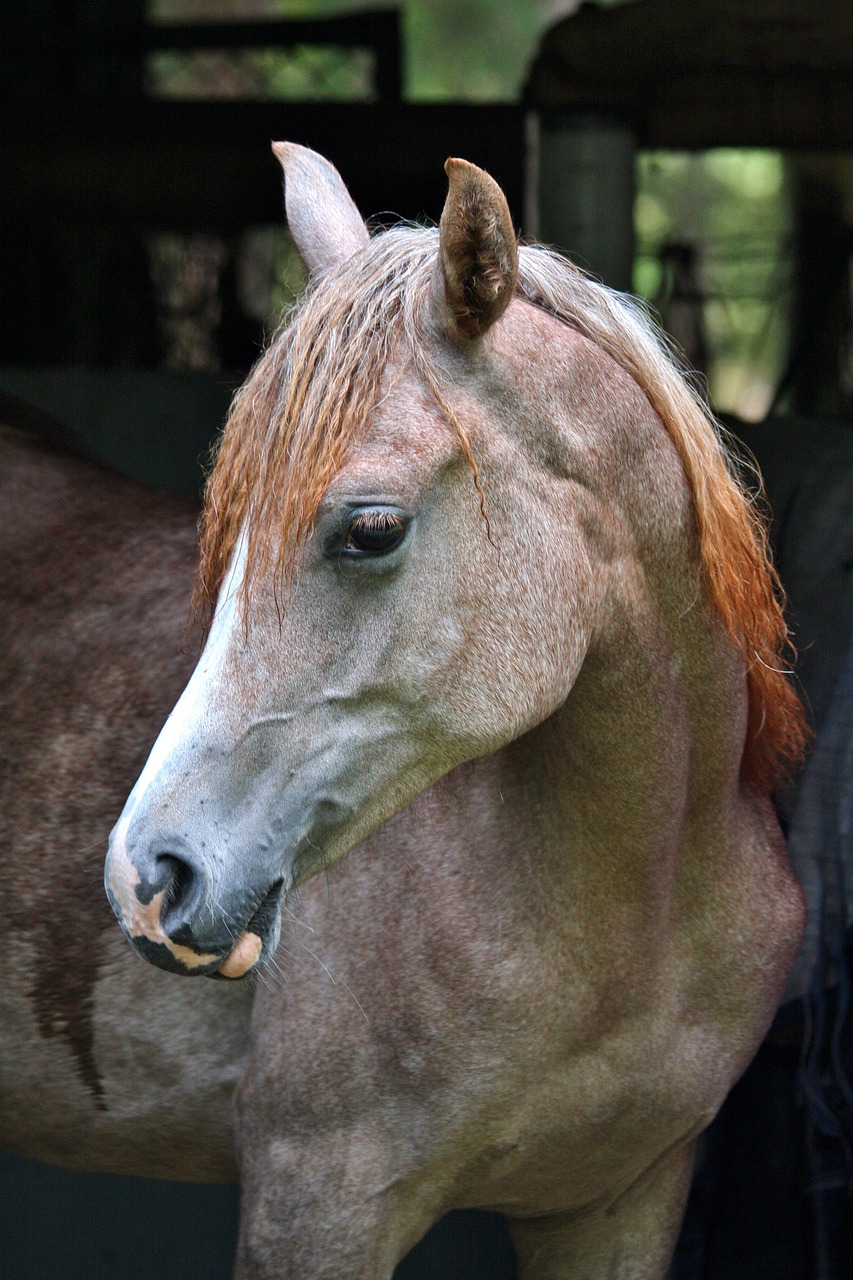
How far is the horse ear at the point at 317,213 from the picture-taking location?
1871 millimetres

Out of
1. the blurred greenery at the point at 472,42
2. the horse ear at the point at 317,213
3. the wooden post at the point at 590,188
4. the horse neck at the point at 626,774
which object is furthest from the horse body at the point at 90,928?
the blurred greenery at the point at 472,42

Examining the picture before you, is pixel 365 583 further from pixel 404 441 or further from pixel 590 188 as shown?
pixel 590 188

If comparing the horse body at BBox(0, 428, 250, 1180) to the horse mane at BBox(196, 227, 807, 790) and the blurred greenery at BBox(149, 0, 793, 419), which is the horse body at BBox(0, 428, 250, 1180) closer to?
the horse mane at BBox(196, 227, 807, 790)

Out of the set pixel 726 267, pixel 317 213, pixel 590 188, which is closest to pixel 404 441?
pixel 317 213

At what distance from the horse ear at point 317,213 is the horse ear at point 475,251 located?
0.26 m

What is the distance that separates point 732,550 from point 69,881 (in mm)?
1277

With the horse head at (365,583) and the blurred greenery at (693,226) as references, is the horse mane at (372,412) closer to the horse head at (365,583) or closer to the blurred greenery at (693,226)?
the horse head at (365,583)

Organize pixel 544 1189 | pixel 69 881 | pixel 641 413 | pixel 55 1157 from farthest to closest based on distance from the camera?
pixel 55 1157
pixel 69 881
pixel 544 1189
pixel 641 413

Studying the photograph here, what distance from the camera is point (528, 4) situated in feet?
56.3

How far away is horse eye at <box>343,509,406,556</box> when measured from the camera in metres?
1.55

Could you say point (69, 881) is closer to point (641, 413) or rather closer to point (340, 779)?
point (340, 779)

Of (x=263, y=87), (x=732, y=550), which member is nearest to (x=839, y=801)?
(x=732, y=550)

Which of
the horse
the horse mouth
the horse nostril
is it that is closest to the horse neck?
the horse

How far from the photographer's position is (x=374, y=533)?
156cm
